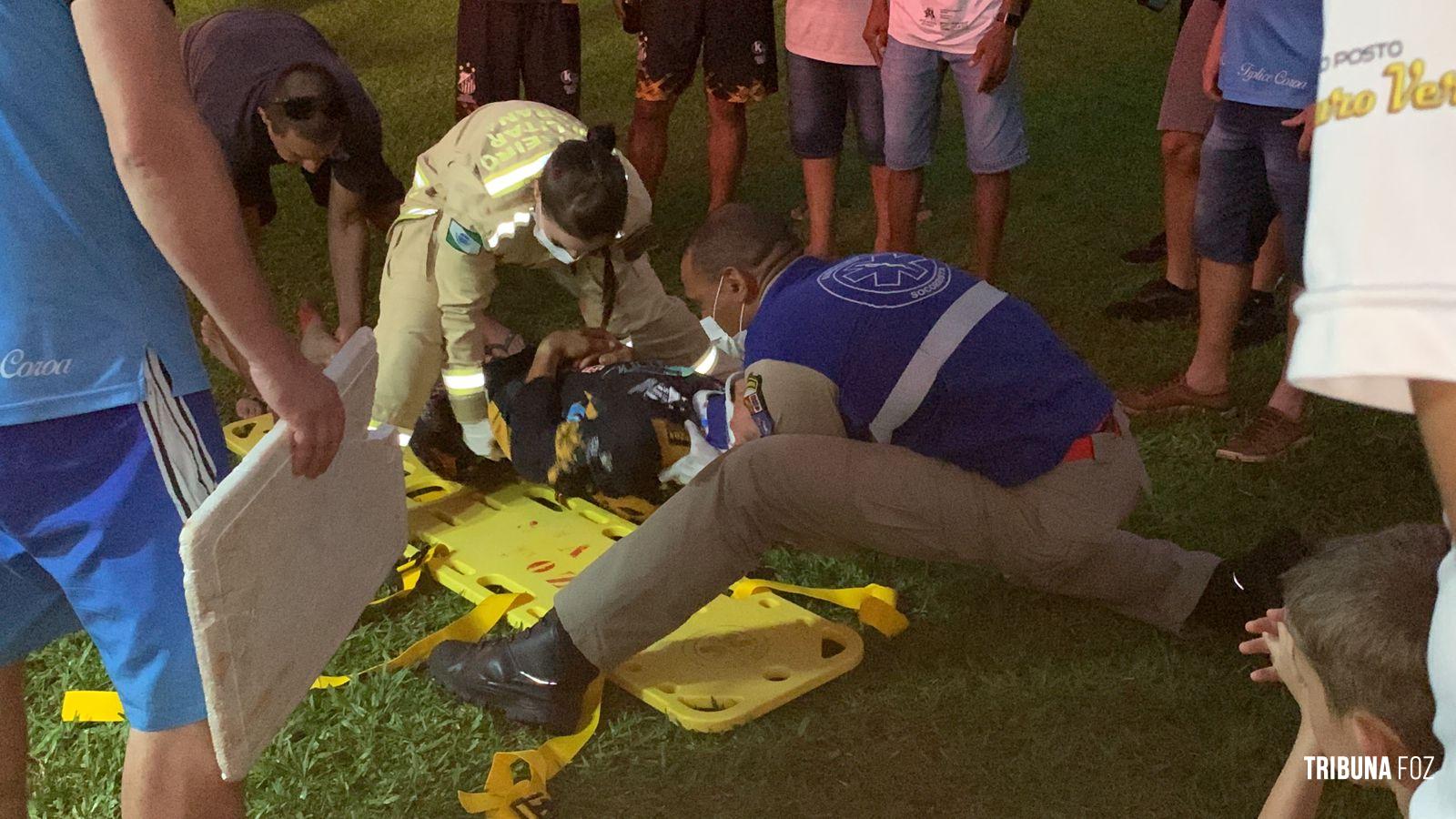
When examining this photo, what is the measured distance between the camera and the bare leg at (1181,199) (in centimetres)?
410

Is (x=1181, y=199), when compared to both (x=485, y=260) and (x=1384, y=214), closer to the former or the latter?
(x=485, y=260)

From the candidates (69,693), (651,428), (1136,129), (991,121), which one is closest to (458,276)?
(651,428)

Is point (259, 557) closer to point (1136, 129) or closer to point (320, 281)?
point (320, 281)

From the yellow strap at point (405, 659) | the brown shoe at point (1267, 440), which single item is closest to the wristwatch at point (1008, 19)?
the brown shoe at point (1267, 440)

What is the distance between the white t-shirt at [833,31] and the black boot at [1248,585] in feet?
7.27

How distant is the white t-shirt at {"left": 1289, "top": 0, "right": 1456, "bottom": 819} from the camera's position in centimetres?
65

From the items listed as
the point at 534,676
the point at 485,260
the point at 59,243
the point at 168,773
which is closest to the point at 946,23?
the point at 485,260

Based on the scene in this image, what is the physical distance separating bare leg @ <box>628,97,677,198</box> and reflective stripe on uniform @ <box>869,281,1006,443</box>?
2.64 meters

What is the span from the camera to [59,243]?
57.3 inches

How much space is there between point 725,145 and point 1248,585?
282 centimetres

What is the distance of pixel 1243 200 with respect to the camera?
347cm

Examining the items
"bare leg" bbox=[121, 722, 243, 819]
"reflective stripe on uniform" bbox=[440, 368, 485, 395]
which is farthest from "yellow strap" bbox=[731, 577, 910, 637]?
"bare leg" bbox=[121, 722, 243, 819]

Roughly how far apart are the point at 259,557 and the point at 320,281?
3.19 metres

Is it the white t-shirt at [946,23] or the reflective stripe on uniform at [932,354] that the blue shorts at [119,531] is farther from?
the white t-shirt at [946,23]
